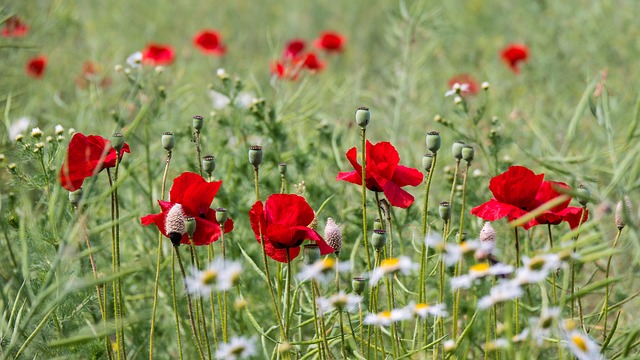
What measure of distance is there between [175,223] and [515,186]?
0.42 metres

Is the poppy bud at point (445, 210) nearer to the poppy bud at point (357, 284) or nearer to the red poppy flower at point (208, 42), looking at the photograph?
the poppy bud at point (357, 284)

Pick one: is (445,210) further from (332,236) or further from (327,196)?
(327,196)

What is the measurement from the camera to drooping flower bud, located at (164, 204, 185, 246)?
3.15ft

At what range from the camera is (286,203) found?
1.00m

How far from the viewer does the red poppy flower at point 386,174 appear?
106 cm

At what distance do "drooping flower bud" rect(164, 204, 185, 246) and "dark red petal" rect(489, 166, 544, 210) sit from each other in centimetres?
38

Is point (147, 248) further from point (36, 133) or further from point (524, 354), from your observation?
point (524, 354)

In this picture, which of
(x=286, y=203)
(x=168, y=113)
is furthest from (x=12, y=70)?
(x=286, y=203)

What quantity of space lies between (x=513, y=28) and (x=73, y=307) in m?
3.21

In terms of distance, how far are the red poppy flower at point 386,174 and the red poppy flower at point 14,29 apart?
6.35ft

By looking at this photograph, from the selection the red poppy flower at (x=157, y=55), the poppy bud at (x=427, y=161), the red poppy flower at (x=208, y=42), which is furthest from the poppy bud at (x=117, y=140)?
the red poppy flower at (x=208, y=42)

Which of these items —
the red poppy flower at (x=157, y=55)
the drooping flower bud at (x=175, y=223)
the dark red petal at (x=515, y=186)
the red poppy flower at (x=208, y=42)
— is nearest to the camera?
the drooping flower bud at (x=175, y=223)

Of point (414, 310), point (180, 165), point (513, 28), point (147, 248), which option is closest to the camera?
point (414, 310)

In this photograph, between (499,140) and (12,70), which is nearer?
(499,140)
